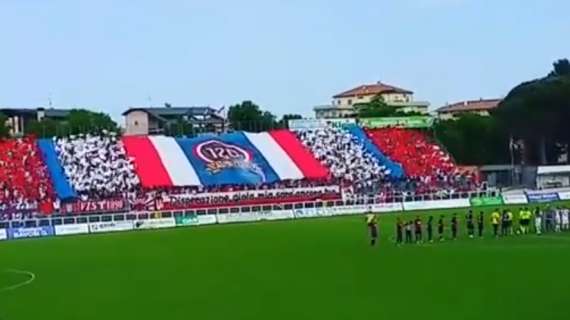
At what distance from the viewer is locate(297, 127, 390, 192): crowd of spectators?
71250mm

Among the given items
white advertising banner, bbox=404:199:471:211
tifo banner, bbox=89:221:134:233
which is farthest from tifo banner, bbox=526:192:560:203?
tifo banner, bbox=89:221:134:233

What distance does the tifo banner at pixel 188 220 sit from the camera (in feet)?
188

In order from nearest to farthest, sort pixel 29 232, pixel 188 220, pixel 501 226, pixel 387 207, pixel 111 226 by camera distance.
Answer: pixel 501 226 → pixel 29 232 → pixel 111 226 → pixel 188 220 → pixel 387 207

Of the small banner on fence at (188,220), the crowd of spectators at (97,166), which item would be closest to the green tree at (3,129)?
the crowd of spectators at (97,166)

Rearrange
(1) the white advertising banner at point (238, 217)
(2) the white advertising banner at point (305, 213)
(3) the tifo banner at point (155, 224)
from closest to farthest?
(3) the tifo banner at point (155, 224), (1) the white advertising banner at point (238, 217), (2) the white advertising banner at point (305, 213)

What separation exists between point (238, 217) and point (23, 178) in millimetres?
16045

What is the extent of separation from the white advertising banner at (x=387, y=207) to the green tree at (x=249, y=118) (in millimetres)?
44584

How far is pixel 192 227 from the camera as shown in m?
55.1

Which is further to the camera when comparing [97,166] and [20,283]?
[97,166]

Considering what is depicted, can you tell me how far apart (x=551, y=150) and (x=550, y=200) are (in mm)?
30809

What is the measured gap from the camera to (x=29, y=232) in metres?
53.4

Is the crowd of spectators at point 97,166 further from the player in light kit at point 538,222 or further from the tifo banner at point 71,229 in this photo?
the player in light kit at point 538,222

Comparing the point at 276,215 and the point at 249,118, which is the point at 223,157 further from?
the point at 249,118

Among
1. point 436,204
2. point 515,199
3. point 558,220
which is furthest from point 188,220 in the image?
point 558,220
